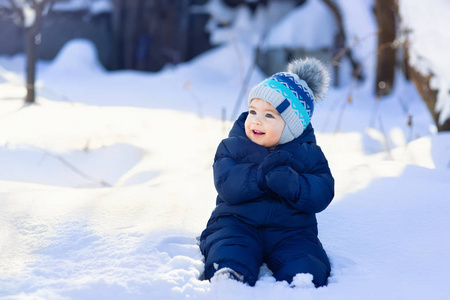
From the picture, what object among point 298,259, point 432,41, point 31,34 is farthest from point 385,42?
point 298,259

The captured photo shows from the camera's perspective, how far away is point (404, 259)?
5.92 ft

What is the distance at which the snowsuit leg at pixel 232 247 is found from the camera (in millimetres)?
1589

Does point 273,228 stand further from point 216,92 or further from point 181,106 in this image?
point 216,92

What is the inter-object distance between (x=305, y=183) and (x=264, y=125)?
27 centimetres

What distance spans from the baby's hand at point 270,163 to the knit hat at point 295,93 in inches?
6.3

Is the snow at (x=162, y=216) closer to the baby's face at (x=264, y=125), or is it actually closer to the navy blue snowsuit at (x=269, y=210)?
the navy blue snowsuit at (x=269, y=210)

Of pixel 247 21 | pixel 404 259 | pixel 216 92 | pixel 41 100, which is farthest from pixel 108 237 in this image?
pixel 247 21

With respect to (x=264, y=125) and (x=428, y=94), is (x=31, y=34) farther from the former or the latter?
(x=264, y=125)

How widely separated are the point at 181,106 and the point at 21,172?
11.9 feet

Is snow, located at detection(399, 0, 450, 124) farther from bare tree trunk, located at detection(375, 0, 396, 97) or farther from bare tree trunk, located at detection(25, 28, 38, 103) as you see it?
bare tree trunk, located at detection(25, 28, 38, 103)

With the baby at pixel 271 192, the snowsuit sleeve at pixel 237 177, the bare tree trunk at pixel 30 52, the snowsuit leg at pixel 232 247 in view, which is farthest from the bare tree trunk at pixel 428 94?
the bare tree trunk at pixel 30 52

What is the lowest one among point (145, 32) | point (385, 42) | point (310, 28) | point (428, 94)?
point (428, 94)

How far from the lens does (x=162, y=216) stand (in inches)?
80.4

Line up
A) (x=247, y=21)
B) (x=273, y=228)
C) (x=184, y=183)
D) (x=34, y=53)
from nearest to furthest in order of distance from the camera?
(x=273, y=228)
(x=184, y=183)
(x=34, y=53)
(x=247, y=21)
